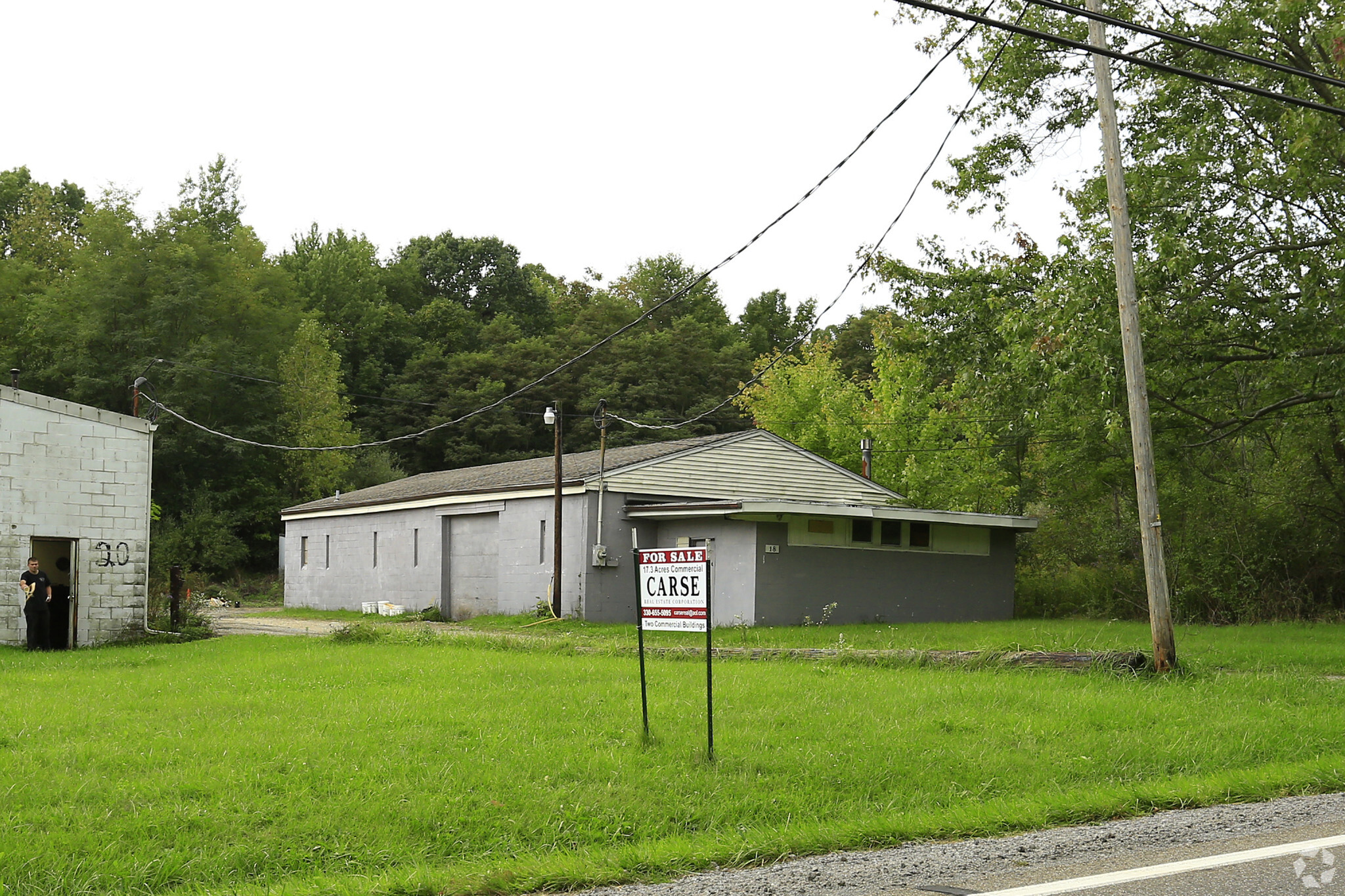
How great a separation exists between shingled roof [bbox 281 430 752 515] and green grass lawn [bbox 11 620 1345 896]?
12800 millimetres

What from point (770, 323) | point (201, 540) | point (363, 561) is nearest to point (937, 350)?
point (363, 561)

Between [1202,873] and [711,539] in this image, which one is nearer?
[1202,873]

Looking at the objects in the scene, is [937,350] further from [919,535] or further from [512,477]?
[512,477]

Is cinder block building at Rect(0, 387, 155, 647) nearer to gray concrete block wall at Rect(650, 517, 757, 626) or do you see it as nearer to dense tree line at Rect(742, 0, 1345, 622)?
gray concrete block wall at Rect(650, 517, 757, 626)

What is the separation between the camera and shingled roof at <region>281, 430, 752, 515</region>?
26156mm

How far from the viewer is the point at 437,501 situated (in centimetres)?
2853

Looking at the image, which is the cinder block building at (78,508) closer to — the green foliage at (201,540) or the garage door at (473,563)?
the garage door at (473,563)

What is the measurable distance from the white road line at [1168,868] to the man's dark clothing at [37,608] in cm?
1599

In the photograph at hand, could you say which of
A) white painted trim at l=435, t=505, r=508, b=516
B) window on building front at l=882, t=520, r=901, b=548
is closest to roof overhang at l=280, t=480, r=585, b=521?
white painted trim at l=435, t=505, r=508, b=516

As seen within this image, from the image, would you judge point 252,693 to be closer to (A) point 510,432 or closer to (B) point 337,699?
A: (B) point 337,699

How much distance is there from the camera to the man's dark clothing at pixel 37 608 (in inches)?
668

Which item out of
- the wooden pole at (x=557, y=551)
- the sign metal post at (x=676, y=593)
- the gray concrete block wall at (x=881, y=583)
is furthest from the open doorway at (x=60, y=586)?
the sign metal post at (x=676, y=593)

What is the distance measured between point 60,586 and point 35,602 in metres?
3.03

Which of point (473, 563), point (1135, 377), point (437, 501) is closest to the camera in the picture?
point (1135, 377)
